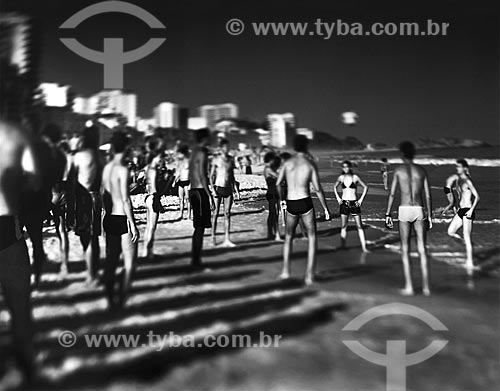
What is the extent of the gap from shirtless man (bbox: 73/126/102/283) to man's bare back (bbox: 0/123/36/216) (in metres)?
0.99

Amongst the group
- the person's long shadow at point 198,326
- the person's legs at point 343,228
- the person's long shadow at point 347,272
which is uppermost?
the person's legs at point 343,228

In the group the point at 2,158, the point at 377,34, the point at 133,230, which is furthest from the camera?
the point at 377,34

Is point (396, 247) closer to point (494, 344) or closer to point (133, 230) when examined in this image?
point (494, 344)

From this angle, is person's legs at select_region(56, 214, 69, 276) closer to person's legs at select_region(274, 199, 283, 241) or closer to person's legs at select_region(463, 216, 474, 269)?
person's legs at select_region(274, 199, 283, 241)

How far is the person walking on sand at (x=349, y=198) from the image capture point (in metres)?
3.70

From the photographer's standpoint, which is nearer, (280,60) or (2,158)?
(2,158)

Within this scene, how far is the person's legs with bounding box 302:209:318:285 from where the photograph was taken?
3.11m

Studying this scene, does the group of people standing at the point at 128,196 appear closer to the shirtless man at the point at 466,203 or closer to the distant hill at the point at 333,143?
the shirtless man at the point at 466,203

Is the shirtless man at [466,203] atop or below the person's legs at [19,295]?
atop

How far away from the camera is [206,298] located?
3088 millimetres

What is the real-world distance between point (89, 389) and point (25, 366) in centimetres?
40

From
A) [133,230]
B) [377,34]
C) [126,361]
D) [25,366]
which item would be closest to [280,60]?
[377,34]

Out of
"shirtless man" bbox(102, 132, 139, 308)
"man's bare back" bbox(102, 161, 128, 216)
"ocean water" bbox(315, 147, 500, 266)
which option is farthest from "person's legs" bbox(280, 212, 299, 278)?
"man's bare back" bbox(102, 161, 128, 216)

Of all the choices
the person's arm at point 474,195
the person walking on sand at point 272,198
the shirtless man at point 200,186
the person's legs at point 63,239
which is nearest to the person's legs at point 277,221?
Answer: the person walking on sand at point 272,198
